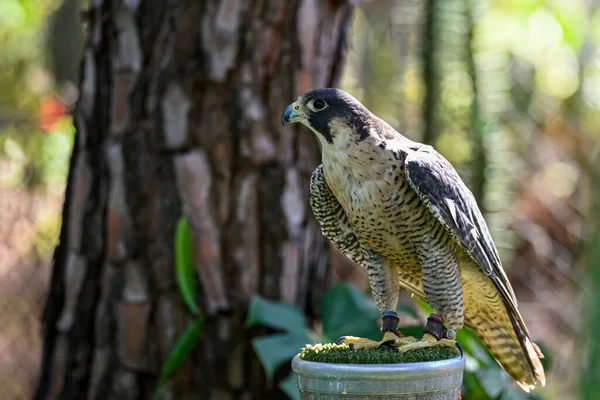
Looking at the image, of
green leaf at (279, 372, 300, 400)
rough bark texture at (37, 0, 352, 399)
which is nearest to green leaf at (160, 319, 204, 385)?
rough bark texture at (37, 0, 352, 399)

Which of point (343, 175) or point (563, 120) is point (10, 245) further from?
point (563, 120)

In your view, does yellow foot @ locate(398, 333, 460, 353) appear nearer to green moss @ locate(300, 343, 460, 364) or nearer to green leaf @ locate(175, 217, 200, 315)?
green moss @ locate(300, 343, 460, 364)

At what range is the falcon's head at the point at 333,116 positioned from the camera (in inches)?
89.1

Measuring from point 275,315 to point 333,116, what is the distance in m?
1.45

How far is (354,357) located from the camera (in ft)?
6.10

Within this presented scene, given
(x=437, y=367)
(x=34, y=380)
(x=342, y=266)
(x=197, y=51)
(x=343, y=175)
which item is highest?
(x=197, y=51)

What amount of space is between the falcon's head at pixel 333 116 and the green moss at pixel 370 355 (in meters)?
0.66

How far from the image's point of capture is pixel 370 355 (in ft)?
6.16

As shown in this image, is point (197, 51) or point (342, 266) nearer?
point (197, 51)

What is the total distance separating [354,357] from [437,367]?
0.23 metres

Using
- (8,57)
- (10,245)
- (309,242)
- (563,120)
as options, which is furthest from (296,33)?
(8,57)

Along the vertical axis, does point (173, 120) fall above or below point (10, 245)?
above

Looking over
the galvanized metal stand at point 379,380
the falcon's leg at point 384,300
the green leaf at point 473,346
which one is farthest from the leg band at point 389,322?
the green leaf at point 473,346

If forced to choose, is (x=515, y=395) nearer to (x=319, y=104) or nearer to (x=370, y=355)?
(x=370, y=355)
